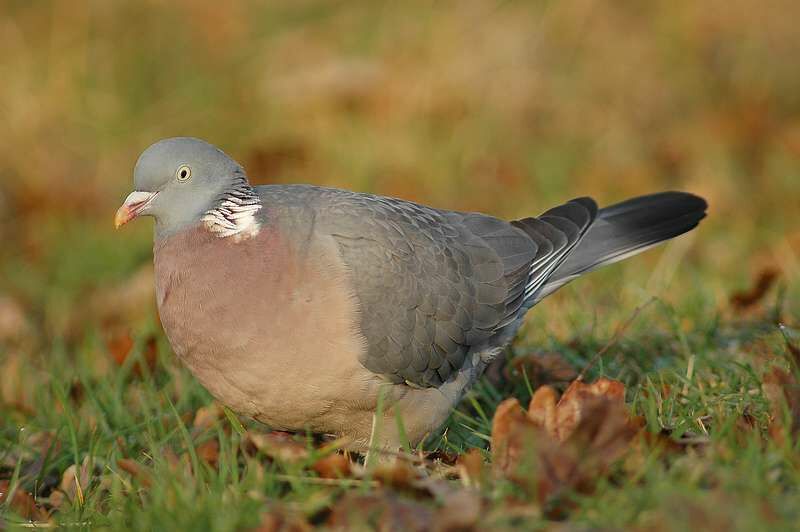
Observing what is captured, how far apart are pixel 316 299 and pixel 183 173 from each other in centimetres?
71

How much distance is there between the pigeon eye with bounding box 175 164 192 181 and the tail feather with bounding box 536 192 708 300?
1625 millimetres

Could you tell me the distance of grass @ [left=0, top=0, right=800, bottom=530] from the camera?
426cm

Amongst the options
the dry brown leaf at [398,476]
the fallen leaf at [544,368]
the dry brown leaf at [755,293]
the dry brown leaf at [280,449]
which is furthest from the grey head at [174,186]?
the dry brown leaf at [755,293]

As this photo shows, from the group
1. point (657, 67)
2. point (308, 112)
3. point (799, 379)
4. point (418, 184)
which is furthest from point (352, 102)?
point (799, 379)

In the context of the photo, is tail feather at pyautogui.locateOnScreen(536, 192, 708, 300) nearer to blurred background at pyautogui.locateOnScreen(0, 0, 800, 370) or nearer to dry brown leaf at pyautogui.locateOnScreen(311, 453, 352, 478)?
dry brown leaf at pyautogui.locateOnScreen(311, 453, 352, 478)

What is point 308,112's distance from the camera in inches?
334

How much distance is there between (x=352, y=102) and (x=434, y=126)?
2.26ft

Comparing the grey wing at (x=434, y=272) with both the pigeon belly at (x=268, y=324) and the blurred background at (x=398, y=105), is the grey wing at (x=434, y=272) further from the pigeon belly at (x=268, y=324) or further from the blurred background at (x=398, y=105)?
the blurred background at (x=398, y=105)

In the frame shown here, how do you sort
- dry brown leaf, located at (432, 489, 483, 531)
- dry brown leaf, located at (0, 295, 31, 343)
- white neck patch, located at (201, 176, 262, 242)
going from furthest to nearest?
1. dry brown leaf, located at (0, 295, 31, 343)
2. white neck patch, located at (201, 176, 262, 242)
3. dry brown leaf, located at (432, 489, 483, 531)

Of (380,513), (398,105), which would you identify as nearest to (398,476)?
(380,513)

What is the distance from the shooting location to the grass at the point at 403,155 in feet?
14.0

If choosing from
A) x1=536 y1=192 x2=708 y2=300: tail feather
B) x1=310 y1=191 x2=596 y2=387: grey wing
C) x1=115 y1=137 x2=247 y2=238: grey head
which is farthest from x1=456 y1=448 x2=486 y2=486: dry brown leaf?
x1=536 y1=192 x2=708 y2=300: tail feather

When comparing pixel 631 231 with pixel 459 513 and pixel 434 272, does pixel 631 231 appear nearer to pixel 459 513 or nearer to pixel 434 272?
pixel 434 272

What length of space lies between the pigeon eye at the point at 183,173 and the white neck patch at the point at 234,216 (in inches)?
5.7
